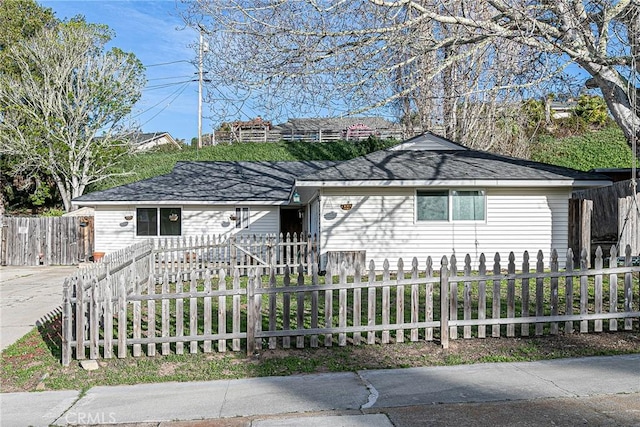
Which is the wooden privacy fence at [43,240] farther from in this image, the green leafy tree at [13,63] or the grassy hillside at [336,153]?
the grassy hillside at [336,153]

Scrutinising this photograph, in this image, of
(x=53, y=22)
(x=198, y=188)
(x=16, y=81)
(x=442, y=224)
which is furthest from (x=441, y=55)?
(x=53, y=22)

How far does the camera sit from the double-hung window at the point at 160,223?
19844 mm

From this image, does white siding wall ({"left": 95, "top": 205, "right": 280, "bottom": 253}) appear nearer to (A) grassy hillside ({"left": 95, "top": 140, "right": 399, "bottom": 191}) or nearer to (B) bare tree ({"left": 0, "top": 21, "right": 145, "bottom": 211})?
(B) bare tree ({"left": 0, "top": 21, "right": 145, "bottom": 211})

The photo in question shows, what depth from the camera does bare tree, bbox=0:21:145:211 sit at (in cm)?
2627

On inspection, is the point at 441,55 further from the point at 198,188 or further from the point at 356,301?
the point at 198,188

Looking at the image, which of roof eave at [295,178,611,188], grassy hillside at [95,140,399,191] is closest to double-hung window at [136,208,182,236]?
roof eave at [295,178,611,188]

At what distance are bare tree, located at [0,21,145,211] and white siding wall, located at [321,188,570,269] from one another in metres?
17.8

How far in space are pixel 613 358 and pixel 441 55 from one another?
29.3 feet

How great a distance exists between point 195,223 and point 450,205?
9.65m

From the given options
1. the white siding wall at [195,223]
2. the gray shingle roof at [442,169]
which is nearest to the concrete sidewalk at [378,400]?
the gray shingle roof at [442,169]

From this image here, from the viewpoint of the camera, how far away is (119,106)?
1127 inches

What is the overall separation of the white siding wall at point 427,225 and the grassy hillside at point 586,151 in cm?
1632

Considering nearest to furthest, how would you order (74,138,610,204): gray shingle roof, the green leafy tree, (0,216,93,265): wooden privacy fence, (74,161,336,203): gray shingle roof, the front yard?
the front yard, (74,138,610,204): gray shingle roof, (74,161,336,203): gray shingle roof, (0,216,93,265): wooden privacy fence, the green leafy tree

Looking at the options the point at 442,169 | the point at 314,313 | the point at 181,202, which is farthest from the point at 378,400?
the point at 181,202
